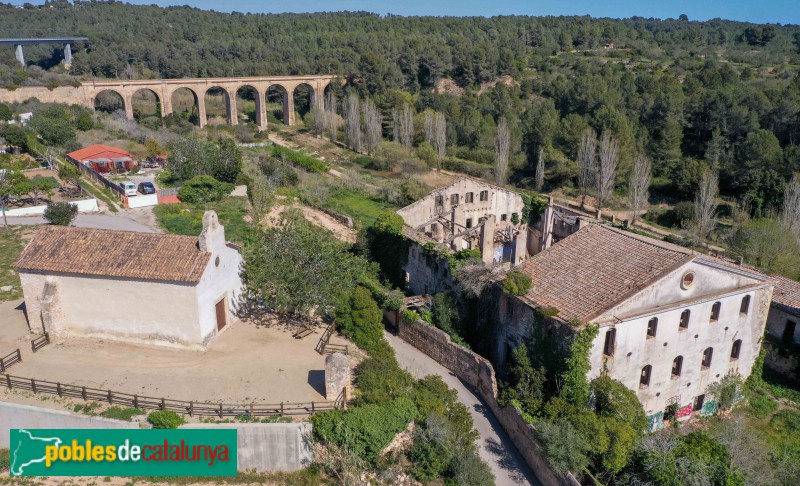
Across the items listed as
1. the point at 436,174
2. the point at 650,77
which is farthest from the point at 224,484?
the point at 650,77

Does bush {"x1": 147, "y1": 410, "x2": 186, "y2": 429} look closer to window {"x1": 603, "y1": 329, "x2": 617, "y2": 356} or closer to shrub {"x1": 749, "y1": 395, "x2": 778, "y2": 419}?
window {"x1": 603, "y1": 329, "x2": 617, "y2": 356}

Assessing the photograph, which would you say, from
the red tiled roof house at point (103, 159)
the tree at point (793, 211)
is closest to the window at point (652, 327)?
the tree at point (793, 211)

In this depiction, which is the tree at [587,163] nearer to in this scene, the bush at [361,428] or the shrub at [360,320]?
the shrub at [360,320]

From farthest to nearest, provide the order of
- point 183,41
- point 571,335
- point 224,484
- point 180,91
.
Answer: point 183,41
point 180,91
point 571,335
point 224,484

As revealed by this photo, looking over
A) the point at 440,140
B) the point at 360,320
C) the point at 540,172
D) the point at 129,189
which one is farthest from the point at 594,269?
the point at 440,140

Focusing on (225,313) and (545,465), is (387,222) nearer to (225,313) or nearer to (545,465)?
(225,313)
